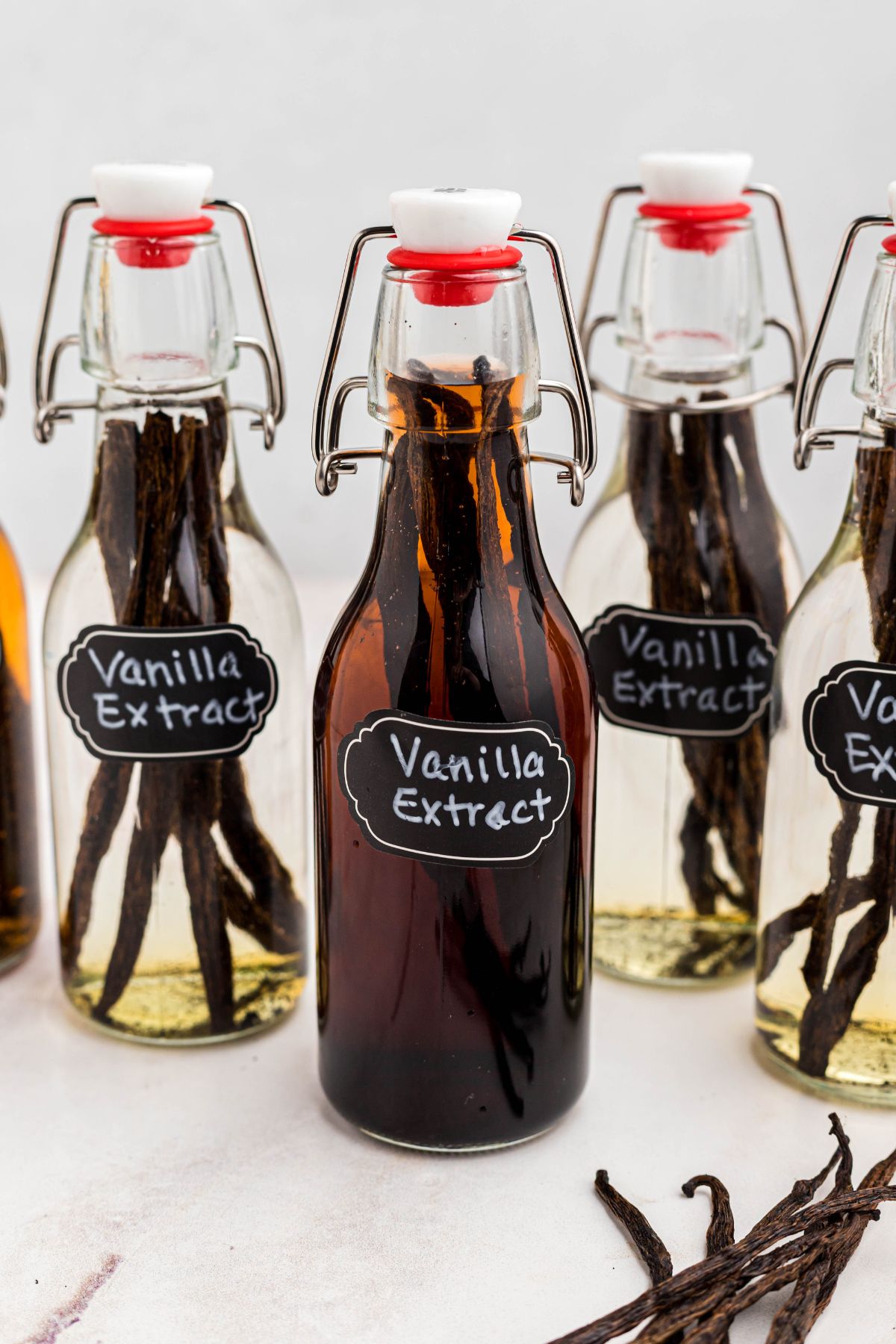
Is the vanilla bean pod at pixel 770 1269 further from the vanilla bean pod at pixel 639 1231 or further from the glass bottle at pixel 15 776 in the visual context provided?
the glass bottle at pixel 15 776

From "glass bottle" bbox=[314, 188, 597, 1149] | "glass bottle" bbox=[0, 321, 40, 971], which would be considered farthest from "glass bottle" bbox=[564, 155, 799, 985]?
"glass bottle" bbox=[0, 321, 40, 971]

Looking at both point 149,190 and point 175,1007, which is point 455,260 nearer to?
point 149,190

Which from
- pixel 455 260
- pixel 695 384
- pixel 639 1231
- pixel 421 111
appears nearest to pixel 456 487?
pixel 455 260

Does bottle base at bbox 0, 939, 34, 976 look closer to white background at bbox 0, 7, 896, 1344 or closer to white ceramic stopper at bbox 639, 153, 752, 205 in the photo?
white background at bbox 0, 7, 896, 1344

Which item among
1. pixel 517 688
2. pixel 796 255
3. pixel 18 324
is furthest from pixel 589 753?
pixel 18 324

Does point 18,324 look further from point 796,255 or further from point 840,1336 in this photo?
point 840,1336

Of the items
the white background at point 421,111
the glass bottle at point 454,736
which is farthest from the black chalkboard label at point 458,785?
the white background at point 421,111
